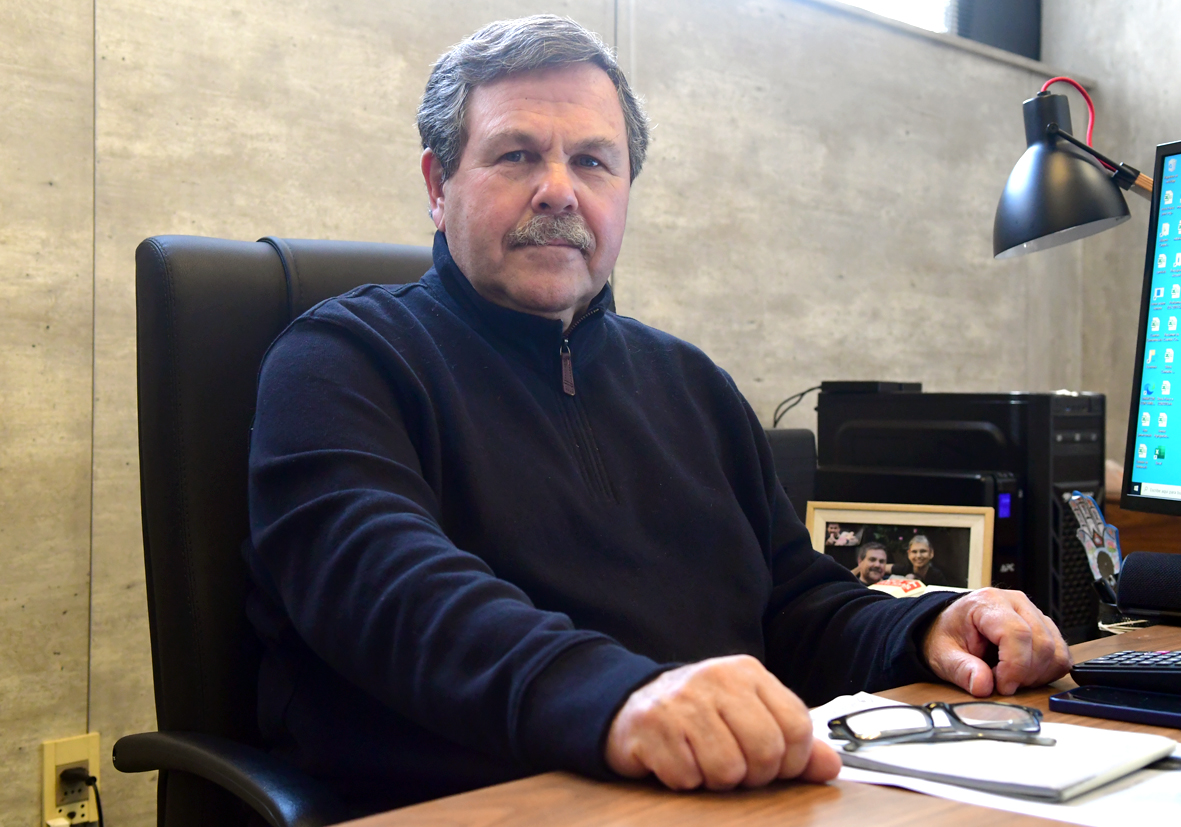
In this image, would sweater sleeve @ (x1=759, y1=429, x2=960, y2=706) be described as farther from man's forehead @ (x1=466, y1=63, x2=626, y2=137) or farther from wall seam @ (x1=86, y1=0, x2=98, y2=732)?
wall seam @ (x1=86, y1=0, x2=98, y2=732)

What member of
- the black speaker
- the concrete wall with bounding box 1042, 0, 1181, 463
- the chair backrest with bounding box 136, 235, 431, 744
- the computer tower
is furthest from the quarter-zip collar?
the concrete wall with bounding box 1042, 0, 1181, 463

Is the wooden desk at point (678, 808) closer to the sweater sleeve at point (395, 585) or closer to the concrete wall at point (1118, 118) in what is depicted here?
the sweater sleeve at point (395, 585)

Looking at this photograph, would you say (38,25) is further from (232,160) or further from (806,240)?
(806,240)

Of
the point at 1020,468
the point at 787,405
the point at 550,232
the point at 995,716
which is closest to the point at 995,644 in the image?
the point at 995,716

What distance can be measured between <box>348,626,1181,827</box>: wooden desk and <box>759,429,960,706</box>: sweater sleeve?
38 centimetres

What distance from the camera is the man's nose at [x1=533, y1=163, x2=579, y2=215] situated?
3.98 ft

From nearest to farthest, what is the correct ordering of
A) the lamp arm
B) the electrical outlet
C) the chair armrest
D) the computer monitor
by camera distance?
the chair armrest → the computer monitor → the lamp arm → the electrical outlet

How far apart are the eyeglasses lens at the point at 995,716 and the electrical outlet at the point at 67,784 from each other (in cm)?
175

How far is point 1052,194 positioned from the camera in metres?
1.58

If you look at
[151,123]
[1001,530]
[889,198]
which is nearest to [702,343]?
[889,198]

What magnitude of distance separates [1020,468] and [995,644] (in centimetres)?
103

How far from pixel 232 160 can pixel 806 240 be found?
1767mm

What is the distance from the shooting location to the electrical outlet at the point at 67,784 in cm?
192

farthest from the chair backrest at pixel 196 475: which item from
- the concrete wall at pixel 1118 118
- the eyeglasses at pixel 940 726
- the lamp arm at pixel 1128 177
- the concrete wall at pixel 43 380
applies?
the concrete wall at pixel 1118 118
